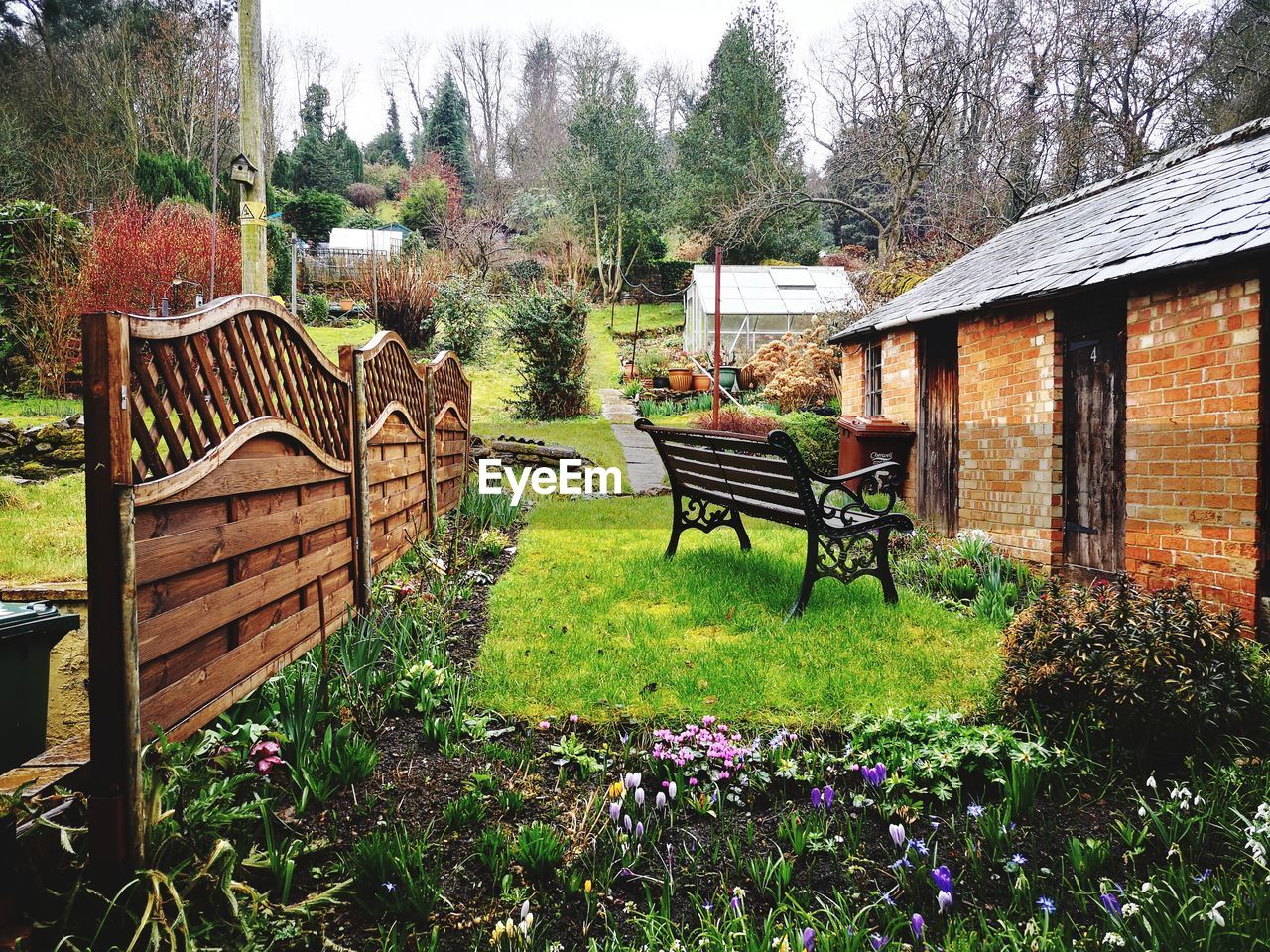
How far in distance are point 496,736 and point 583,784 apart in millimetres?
547

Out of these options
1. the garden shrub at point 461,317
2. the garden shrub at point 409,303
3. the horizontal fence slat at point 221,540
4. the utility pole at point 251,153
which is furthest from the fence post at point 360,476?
the garden shrub at point 409,303

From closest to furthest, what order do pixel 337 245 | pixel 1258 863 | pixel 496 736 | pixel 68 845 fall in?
1. pixel 68 845
2. pixel 1258 863
3. pixel 496 736
4. pixel 337 245

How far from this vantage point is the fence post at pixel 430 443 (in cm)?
608

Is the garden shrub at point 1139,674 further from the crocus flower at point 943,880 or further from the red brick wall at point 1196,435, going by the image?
the red brick wall at point 1196,435

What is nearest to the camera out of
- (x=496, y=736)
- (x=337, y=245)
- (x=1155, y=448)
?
(x=496, y=736)

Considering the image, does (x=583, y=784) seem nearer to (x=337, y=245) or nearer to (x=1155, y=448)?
(x=1155, y=448)

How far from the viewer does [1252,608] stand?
423 centimetres

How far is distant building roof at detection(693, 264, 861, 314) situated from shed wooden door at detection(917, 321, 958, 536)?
38.6 ft

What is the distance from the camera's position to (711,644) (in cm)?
388

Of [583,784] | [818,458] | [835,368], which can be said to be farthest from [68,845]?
[835,368]

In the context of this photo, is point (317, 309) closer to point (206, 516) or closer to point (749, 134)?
point (749, 134)

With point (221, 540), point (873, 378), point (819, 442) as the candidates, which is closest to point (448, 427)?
point (221, 540)

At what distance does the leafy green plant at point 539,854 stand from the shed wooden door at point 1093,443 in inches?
203

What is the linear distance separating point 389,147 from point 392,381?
48.0 metres
